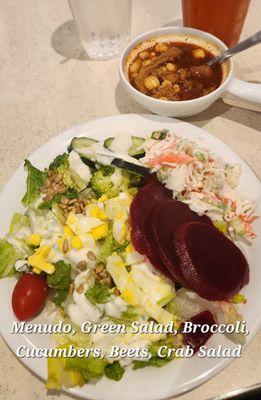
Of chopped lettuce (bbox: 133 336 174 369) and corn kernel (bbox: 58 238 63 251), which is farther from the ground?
corn kernel (bbox: 58 238 63 251)

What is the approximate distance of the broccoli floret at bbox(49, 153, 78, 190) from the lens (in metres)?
1.47

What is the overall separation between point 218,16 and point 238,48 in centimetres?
26

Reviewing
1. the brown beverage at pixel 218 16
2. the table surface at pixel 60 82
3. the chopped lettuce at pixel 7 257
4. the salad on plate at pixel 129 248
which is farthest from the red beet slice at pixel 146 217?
the brown beverage at pixel 218 16

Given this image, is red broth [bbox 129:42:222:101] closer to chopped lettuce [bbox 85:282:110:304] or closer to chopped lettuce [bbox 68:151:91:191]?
chopped lettuce [bbox 68:151:91:191]

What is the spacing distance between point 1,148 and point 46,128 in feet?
0.78

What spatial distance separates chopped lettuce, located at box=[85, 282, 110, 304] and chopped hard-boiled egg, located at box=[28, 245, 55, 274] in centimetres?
15

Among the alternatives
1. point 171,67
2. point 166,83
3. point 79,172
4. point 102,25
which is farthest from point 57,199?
point 102,25

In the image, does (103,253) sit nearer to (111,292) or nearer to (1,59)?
(111,292)

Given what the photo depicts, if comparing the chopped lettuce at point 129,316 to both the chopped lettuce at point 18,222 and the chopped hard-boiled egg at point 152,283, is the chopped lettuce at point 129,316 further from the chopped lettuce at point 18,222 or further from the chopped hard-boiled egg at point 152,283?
the chopped lettuce at point 18,222

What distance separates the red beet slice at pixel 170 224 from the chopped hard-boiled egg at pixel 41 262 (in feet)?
1.21

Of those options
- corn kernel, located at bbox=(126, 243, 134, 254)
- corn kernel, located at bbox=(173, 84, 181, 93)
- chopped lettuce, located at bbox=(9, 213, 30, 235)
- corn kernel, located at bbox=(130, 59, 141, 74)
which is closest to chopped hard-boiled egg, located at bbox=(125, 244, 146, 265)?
corn kernel, located at bbox=(126, 243, 134, 254)

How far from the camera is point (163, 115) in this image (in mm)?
1680

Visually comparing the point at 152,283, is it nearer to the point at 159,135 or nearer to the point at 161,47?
the point at 159,135

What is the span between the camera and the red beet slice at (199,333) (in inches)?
45.2
